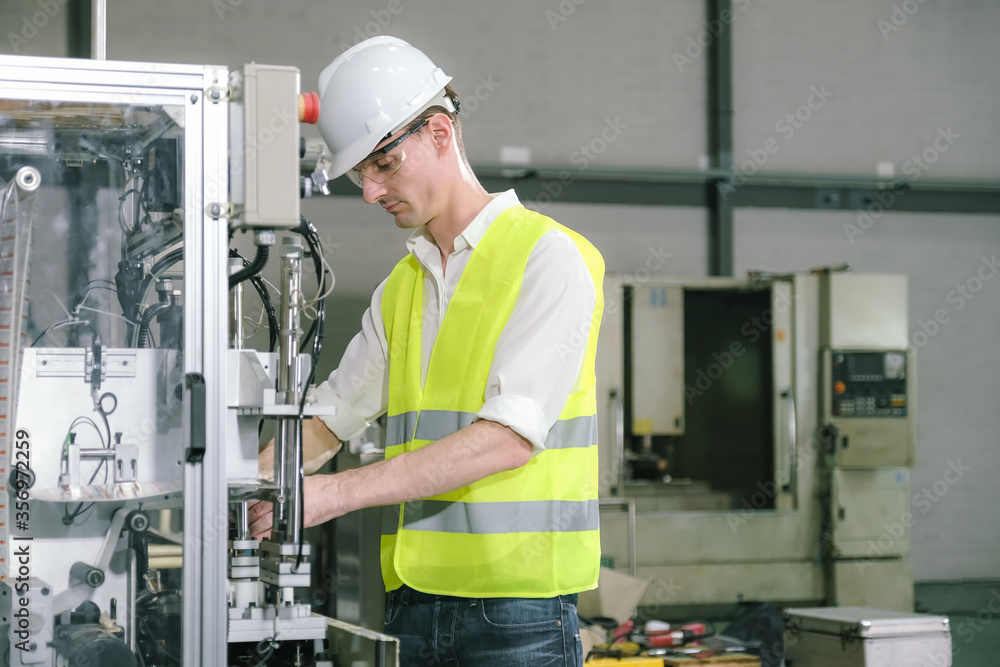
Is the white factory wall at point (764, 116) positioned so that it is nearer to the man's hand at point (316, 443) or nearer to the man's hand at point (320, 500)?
the man's hand at point (316, 443)

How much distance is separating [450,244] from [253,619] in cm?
70

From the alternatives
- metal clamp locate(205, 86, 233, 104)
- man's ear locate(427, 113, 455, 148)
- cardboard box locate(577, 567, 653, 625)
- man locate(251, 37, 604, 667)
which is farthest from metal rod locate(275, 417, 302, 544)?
cardboard box locate(577, 567, 653, 625)

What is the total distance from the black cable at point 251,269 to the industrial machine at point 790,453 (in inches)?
141

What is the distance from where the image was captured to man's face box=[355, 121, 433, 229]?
1608 millimetres

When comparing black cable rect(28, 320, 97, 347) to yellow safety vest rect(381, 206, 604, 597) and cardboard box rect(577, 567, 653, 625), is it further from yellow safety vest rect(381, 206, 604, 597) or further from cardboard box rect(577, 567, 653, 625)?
cardboard box rect(577, 567, 653, 625)

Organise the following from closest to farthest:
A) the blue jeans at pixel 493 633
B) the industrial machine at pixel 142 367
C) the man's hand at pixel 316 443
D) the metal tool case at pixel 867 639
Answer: the industrial machine at pixel 142 367 → the blue jeans at pixel 493 633 → the man's hand at pixel 316 443 → the metal tool case at pixel 867 639

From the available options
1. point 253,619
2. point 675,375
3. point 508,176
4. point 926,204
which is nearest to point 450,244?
point 253,619

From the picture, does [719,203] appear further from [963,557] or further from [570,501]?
[570,501]

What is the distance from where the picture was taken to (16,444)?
130cm

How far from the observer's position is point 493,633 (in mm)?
1520

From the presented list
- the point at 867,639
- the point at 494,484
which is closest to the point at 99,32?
the point at 494,484

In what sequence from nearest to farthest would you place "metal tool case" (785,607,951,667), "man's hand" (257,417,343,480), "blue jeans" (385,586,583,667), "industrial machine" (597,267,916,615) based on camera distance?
"blue jeans" (385,586,583,667)
"man's hand" (257,417,343,480)
"metal tool case" (785,607,951,667)
"industrial machine" (597,267,916,615)

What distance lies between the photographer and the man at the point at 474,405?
147 centimetres

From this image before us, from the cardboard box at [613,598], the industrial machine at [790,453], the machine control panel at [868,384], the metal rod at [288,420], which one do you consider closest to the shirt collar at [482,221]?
the metal rod at [288,420]
